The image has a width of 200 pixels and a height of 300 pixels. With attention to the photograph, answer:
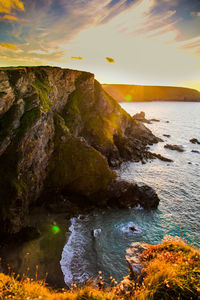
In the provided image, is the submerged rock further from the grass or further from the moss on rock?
the grass

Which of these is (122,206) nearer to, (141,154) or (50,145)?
(50,145)

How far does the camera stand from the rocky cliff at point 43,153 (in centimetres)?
2083

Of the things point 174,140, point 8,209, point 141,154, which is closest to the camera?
point 8,209

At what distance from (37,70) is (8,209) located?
28.5 metres

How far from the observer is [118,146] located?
170ft

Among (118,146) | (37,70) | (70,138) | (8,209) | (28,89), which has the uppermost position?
(37,70)

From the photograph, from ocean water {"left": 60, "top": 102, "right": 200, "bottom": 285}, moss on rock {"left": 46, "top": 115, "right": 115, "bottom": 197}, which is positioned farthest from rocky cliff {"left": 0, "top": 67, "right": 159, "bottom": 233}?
ocean water {"left": 60, "top": 102, "right": 200, "bottom": 285}

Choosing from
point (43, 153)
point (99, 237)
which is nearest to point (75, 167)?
point (43, 153)

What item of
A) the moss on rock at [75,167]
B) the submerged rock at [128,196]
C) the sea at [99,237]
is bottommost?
the sea at [99,237]

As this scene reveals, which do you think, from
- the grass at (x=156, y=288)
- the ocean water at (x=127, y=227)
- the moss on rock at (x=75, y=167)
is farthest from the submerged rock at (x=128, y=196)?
the grass at (x=156, y=288)

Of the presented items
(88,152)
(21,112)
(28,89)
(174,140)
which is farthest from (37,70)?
(174,140)

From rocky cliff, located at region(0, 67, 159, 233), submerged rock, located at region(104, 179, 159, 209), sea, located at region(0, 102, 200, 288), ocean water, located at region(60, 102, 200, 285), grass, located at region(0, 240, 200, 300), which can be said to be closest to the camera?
grass, located at region(0, 240, 200, 300)

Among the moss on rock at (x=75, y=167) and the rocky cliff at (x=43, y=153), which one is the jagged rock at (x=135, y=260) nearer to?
the rocky cliff at (x=43, y=153)

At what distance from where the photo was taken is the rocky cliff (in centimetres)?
2083
